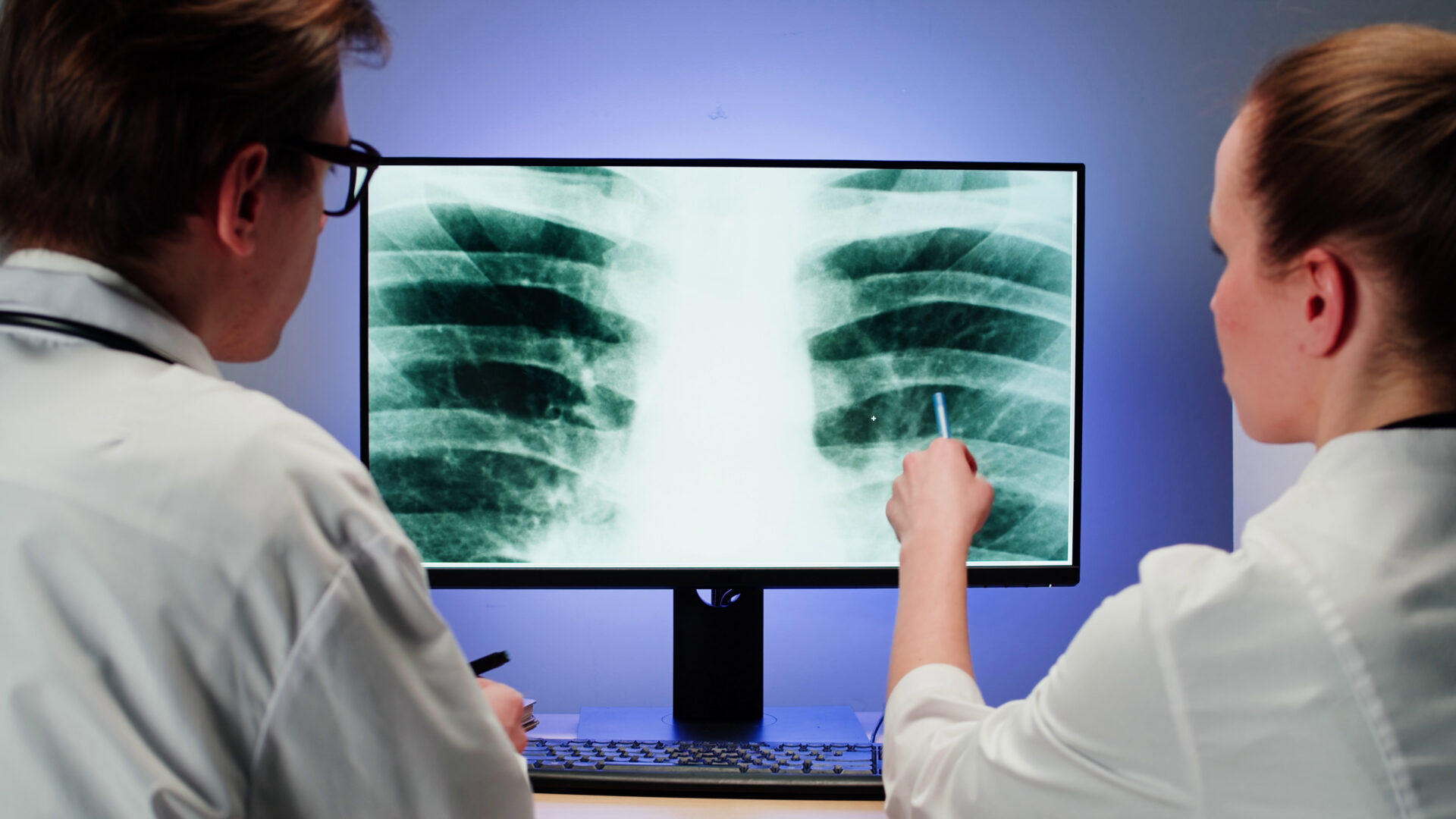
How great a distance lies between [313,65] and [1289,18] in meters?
1.50

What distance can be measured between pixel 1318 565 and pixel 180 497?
656mm

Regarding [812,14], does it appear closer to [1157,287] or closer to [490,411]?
[1157,287]

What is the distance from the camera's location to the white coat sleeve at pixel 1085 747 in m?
0.62

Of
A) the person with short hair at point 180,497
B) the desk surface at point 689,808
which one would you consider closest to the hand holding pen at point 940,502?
the desk surface at point 689,808

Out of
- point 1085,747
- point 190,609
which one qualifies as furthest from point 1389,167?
point 190,609

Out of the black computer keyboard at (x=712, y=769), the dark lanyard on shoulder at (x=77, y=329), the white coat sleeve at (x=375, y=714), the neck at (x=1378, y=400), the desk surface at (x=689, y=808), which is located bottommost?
the desk surface at (x=689, y=808)

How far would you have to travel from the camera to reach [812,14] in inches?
59.1

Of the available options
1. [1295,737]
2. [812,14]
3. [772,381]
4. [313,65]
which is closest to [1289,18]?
[812,14]

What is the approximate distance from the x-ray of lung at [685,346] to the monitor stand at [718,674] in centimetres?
8

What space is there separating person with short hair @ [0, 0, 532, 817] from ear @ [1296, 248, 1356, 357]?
2.06 feet

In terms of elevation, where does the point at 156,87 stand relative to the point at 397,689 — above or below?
above

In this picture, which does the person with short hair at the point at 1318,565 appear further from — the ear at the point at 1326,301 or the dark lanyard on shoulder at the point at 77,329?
the dark lanyard on shoulder at the point at 77,329

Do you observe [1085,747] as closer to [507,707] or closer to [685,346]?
[507,707]

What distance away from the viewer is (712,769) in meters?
1.07
